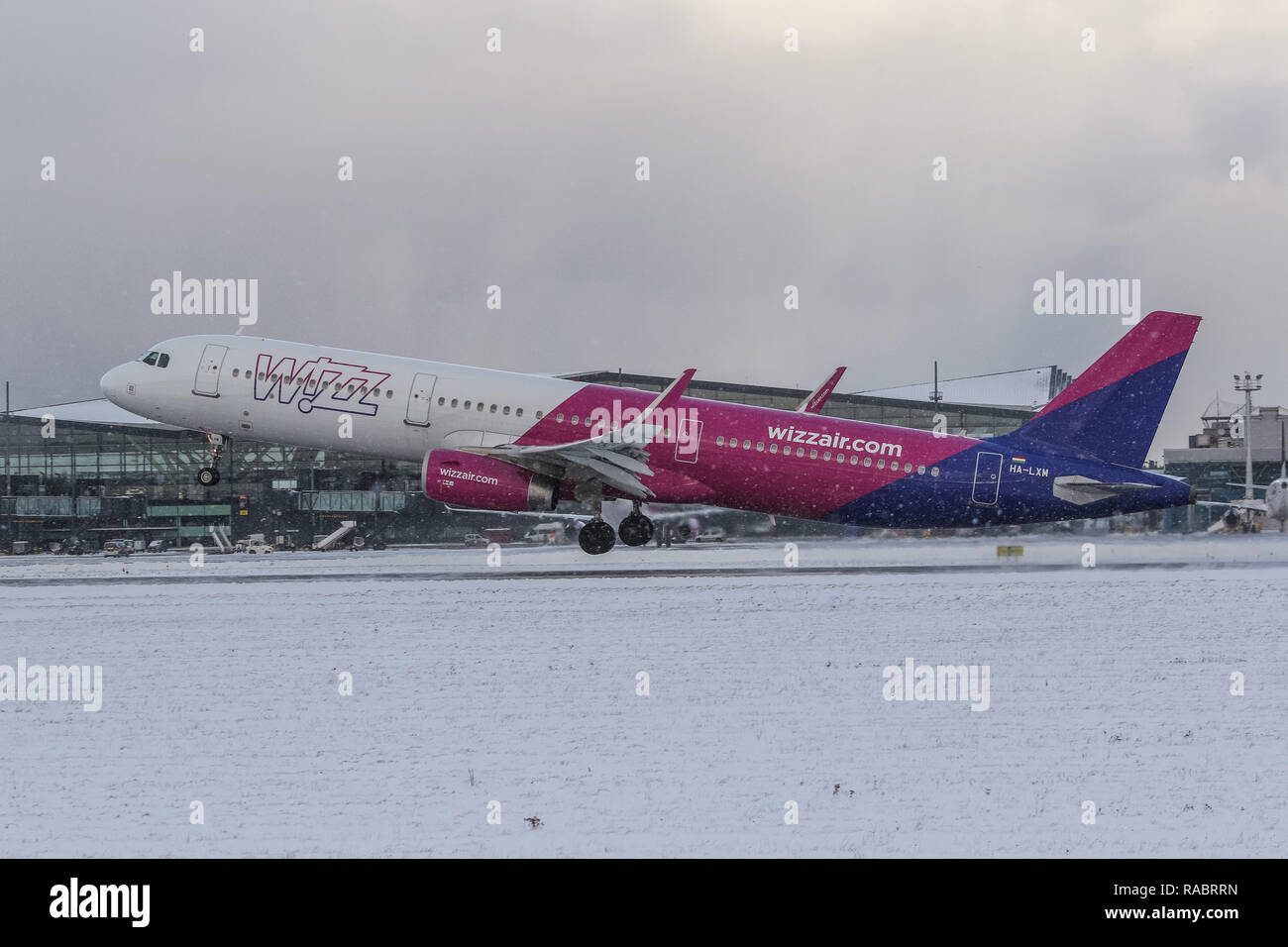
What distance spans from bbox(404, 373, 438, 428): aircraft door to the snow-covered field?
8745 millimetres

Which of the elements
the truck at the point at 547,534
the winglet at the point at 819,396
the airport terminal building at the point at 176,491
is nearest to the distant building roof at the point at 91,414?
the airport terminal building at the point at 176,491

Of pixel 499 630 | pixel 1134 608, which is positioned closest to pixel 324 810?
pixel 499 630

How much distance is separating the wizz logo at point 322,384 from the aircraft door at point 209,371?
4.27 feet

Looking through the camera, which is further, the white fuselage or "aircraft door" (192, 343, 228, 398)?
"aircraft door" (192, 343, 228, 398)

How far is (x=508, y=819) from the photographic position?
8.20m

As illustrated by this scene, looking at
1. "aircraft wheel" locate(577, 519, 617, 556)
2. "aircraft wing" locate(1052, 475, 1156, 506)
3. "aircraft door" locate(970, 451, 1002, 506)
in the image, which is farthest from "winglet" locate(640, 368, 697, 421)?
"aircraft wing" locate(1052, 475, 1156, 506)

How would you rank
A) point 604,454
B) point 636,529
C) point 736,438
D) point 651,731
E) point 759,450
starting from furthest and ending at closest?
point 636,529 < point 736,438 < point 759,450 < point 604,454 < point 651,731

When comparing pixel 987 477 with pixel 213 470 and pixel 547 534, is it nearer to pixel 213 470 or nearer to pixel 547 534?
pixel 213 470

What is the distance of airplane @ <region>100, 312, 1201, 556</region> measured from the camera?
30312 millimetres

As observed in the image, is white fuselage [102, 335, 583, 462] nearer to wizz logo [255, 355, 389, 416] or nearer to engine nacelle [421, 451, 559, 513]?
wizz logo [255, 355, 389, 416]

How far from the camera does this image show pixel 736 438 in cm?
3042

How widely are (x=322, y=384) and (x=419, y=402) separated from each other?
261 cm

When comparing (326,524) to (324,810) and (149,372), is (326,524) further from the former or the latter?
(324,810)

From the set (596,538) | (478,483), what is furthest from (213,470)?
(596,538)
